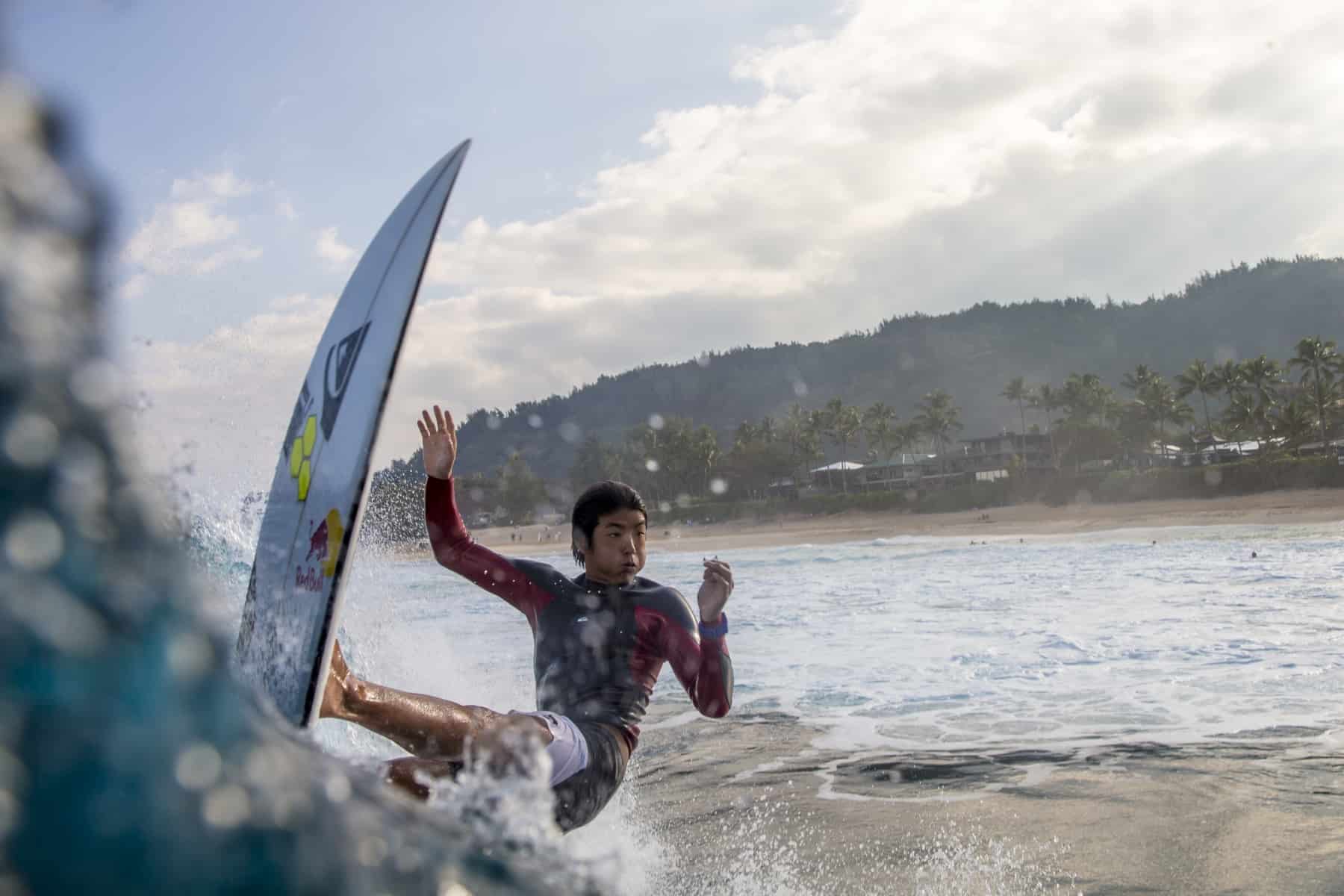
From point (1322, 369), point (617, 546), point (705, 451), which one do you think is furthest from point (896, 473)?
point (617, 546)

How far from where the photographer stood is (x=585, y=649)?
3588 millimetres

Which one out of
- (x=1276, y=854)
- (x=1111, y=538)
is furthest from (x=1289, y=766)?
(x=1111, y=538)

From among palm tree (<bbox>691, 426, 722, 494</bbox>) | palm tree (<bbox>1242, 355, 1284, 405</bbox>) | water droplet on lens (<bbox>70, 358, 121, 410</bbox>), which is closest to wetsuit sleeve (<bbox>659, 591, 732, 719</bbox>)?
water droplet on lens (<bbox>70, 358, 121, 410</bbox>)

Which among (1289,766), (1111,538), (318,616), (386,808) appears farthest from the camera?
(1111,538)

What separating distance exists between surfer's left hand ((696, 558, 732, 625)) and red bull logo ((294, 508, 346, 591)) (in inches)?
48.5

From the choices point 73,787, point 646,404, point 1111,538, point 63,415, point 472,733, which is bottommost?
point 1111,538

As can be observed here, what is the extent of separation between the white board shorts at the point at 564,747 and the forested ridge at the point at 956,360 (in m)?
135

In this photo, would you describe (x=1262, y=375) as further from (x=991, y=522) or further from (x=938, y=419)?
(x=938, y=419)

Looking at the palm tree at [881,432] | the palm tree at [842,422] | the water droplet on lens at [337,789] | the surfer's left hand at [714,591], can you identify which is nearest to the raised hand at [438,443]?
the surfer's left hand at [714,591]

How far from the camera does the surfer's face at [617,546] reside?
146 inches

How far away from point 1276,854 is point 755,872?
79.9 inches

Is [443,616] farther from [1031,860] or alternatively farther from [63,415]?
[63,415]

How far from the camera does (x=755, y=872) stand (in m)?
4.00

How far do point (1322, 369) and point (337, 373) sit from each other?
221ft
